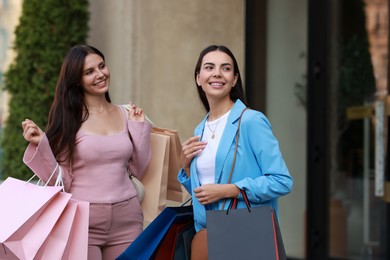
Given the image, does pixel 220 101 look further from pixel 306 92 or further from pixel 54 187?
pixel 306 92

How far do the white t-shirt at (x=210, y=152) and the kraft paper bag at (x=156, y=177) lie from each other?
76cm

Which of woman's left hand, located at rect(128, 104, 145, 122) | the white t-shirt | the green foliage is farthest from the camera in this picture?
the green foliage

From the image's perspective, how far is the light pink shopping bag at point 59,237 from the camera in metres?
3.94

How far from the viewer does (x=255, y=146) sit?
145 inches

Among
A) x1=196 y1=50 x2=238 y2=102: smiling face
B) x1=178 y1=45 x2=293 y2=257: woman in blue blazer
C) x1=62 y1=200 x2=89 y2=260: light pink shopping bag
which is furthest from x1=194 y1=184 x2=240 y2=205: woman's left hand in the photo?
x1=62 y1=200 x2=89 y2=260: light pink shopping bag

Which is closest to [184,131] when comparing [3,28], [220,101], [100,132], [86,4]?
[86,4]

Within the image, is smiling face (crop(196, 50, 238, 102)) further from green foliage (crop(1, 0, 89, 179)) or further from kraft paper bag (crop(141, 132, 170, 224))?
green foliage (crop(1, 0, 89, 179))

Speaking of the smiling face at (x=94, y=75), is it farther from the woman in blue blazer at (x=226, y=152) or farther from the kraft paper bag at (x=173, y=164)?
the woman in blue blazer at (x=226, y=152)

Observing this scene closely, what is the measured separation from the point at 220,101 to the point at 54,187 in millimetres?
920

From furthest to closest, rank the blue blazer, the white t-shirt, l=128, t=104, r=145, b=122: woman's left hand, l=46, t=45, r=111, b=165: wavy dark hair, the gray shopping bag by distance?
1. l=128, t=104, r=145, b=122: woman's left hand
2. l=46, t=45, r=111, b=165: wavy dark hair
3. the white t-shirt
4. the blue blazer
5. the gray shopping bag

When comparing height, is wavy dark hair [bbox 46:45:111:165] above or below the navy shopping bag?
above

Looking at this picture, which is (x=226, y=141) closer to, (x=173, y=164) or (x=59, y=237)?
(x=59, y=237)

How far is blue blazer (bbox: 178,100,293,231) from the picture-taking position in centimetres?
362

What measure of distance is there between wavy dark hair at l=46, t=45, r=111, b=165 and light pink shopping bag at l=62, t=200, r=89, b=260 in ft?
1.19
